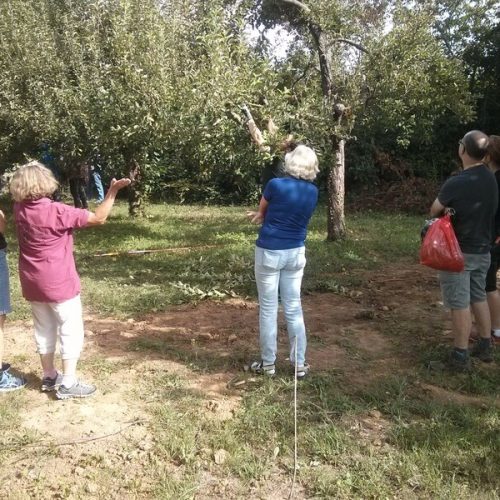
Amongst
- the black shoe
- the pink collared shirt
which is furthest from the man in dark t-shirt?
the pink collared shirt

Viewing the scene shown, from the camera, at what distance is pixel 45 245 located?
130 inches

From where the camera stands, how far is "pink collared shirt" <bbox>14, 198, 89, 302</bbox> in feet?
10.7

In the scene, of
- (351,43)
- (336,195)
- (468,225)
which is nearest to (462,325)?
(468,225)

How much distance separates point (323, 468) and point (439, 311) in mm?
3072


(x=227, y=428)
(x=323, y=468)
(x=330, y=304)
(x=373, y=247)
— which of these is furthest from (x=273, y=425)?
(x=373, y=247)

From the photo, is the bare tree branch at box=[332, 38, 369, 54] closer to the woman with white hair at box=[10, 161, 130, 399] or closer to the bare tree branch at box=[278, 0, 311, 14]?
the bare tree branch at box=[278, 0, 311, 14]

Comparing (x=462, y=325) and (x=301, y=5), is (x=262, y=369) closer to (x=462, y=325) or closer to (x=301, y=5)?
(x=462, y=325)

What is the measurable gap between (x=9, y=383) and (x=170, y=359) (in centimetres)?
120

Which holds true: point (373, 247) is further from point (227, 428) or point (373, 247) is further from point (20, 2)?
point (20, 2)

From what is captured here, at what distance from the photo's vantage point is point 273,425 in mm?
3203

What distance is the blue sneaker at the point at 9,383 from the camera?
12.1 feet

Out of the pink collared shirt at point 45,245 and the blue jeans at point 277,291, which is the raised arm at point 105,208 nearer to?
the pink collared shirt at point 45,245

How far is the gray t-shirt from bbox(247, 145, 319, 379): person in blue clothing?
1055 mm

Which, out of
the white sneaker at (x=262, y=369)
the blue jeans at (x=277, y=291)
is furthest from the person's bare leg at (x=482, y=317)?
the white sneaker at (x=262, y=369)
